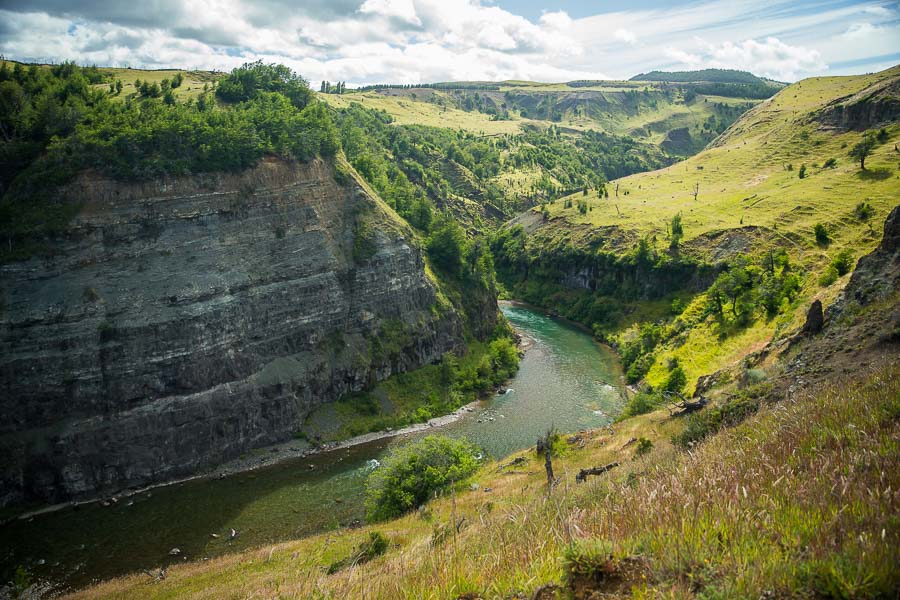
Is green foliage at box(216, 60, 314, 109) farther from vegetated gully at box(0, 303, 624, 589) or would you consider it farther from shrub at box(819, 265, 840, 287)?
shrub at box(819, 265, 840, 287)

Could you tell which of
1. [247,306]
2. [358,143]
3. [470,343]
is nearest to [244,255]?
[247,306]

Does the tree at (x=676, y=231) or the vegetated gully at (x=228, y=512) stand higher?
the tree at (x=676, y=231)

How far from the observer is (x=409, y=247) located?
221ft

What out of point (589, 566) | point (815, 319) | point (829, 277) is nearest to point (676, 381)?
point (829, 277)

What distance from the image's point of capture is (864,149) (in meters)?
90.8

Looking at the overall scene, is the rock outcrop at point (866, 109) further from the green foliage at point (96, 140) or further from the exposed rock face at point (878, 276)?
the green foliage at point (96, 140)

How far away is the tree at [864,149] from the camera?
3538 inches

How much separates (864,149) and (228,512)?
113 meters

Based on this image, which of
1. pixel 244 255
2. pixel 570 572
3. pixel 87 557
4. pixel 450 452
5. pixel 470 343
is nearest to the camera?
pixel 570 572

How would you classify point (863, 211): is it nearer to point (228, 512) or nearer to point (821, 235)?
point (821, 235)

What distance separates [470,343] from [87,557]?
49126 millimetres

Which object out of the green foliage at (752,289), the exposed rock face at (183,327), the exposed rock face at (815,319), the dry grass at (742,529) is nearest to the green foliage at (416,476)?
the exposed rock face at (183,327)

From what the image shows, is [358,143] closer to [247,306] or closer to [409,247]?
[409,247]

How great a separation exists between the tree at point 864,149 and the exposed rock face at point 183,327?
87434 millimetres
